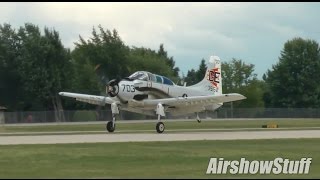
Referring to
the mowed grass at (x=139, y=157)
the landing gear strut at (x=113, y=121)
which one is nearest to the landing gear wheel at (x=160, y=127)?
the landing gear strut at (x=113, y=121)

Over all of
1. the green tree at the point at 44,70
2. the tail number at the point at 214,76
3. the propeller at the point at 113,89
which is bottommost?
the propeller at the point at 113,89

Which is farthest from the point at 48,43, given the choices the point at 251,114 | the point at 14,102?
the point at 251,114

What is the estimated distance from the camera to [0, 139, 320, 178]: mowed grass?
16562mm

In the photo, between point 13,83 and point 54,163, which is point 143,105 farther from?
point 13,83

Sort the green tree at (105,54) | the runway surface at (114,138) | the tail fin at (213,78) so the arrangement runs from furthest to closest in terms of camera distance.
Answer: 1. the green tree at (105,54)
2. the tail fin at (213,78)
3. the runway surface at (114,138)

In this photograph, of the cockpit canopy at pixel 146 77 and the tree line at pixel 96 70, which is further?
the tree line at pixel 96 70

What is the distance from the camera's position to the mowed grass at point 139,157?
54.3 feet

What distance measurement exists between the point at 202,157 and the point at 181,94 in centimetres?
2497

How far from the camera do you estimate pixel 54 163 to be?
19062 millimetres

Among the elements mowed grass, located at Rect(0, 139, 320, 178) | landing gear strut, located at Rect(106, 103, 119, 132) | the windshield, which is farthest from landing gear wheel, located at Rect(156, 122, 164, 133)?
mowed grass, located at Rect(0, 139, 320, 178)

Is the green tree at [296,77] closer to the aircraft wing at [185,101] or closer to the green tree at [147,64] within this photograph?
the green tree at [147,64]

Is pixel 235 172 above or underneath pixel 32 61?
underneath

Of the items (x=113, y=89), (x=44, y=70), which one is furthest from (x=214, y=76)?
(x=44, y=70)

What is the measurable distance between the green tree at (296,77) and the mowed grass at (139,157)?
294 feet
